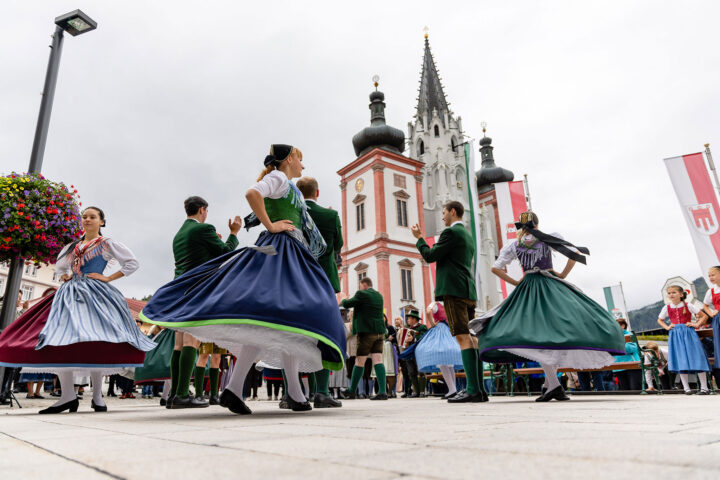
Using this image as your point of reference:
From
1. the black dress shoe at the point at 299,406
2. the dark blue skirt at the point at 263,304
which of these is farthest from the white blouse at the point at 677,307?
the dark blue skirt at the point at 263,304

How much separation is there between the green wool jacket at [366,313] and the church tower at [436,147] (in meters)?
34.1

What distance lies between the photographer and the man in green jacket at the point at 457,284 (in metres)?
5.34

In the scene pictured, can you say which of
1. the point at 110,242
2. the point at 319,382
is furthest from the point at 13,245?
the point at 319,382

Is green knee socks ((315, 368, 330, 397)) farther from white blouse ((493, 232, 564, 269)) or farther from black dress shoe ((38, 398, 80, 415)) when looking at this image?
black dress shoe ((38, 398, 80, 415))

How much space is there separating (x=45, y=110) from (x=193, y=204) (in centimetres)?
362

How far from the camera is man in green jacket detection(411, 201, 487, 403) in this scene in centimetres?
534

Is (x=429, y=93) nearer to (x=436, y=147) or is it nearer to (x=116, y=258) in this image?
(x=436, y=147)

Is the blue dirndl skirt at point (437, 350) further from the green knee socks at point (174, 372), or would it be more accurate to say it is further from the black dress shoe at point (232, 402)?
the black dress shoe at point (232, 402)

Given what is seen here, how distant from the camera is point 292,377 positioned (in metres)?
3.81

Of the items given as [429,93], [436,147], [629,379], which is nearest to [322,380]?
[629,379]

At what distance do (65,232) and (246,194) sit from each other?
173 inches

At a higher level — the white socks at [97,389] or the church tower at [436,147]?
the church tower at [436,147]

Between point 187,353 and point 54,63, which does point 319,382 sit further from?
point 54,63

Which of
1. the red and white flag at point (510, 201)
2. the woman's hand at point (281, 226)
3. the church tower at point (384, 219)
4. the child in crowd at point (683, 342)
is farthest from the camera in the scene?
the church tower at point (384, 219)
